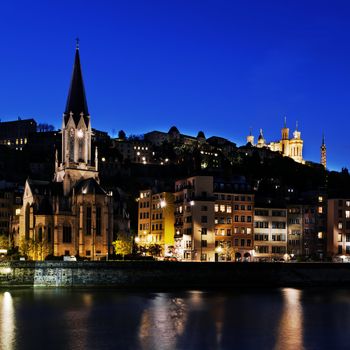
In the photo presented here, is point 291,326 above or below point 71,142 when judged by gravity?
below

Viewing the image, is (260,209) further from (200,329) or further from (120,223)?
(200,329)

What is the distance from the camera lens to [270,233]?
12175 centimetres

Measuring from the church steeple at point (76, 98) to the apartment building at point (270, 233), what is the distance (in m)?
34.5

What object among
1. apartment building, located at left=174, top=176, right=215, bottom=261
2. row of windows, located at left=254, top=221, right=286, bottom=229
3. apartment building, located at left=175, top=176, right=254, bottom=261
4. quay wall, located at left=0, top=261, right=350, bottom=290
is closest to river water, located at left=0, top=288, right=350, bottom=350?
quay wall, located at left=0, top=261, right=350, bottom=290

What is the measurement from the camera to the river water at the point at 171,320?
5209cm

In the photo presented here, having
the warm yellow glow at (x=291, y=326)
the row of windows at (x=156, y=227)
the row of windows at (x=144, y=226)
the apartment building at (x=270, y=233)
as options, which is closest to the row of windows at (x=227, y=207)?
the apartment building at (x=270, y=233)

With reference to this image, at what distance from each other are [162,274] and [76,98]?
43582mm

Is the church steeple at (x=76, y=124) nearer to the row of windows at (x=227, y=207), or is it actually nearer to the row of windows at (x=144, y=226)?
the row of windows at (x=144, y=226)

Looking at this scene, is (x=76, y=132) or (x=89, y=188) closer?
(x=89, y=188)

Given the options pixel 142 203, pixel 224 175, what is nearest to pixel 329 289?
pixel 224 175

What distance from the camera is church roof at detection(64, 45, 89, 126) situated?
120 meters

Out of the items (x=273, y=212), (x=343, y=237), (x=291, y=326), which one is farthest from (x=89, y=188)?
(x=291, y=326)

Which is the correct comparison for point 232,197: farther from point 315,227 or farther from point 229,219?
point 315,227

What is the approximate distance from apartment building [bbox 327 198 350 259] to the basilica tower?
4309 centimetres
